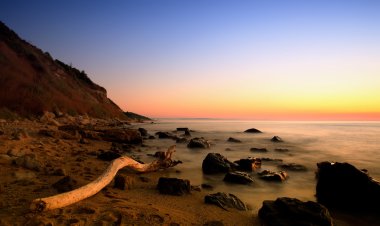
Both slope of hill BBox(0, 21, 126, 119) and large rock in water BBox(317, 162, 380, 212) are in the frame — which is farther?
slope of hill BBox(0, 21, 126, 119)

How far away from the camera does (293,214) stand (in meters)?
4.46

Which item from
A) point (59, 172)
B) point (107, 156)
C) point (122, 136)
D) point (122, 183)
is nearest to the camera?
point (122, 183)

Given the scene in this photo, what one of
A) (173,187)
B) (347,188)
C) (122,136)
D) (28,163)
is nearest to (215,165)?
(173,187)

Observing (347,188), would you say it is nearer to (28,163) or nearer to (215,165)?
(215,165)

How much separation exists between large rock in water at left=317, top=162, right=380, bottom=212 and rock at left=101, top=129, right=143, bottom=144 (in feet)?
40.9

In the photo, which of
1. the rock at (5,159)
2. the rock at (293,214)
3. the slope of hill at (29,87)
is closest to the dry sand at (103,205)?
the rock at (5,159)

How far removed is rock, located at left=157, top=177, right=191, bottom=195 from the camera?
19.7ft

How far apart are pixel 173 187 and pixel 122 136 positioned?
11.5m

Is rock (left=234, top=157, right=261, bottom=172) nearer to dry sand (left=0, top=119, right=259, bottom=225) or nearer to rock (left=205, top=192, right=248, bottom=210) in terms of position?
dry sand (left=0, top=119, right=259, bottom=225)

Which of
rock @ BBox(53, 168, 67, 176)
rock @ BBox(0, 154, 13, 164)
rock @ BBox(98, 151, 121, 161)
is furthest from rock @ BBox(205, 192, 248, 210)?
rock @ BBox(98, 151, 121, 161)

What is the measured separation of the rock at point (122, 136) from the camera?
16.7m

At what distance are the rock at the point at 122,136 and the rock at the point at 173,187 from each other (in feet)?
36.6

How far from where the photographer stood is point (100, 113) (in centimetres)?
5097

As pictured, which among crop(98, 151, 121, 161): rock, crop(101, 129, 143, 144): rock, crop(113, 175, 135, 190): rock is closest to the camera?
crop(113, 175, 135, 190): rock
